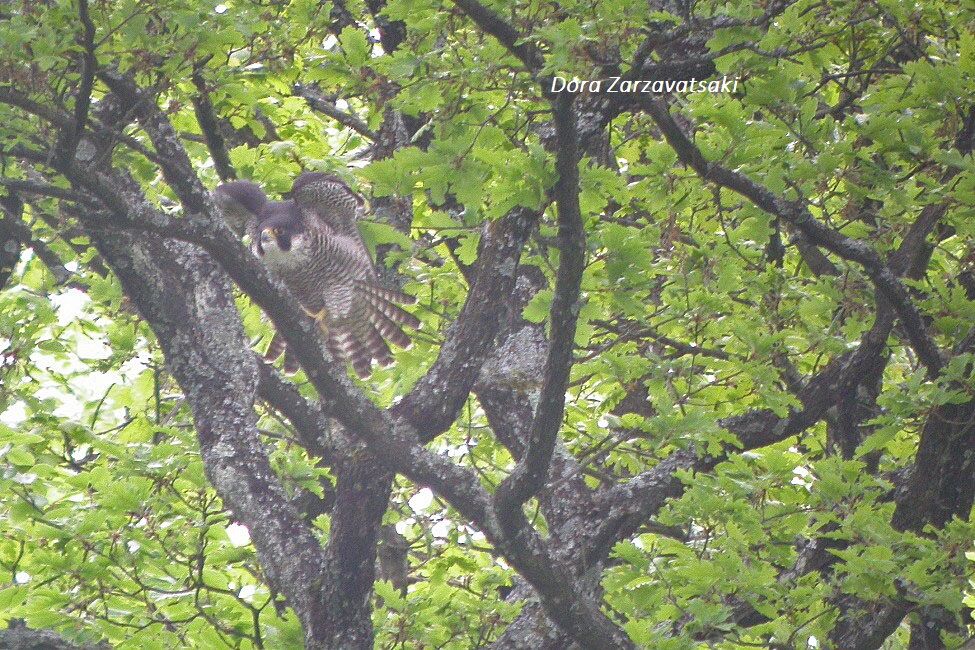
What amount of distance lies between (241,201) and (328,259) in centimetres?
91

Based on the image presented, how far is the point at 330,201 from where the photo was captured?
259 inches

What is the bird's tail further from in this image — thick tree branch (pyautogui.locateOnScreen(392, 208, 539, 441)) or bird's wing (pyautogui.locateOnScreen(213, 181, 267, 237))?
thick tree branch (pyautogui.locateOnScreen(392, 208, 539, 441))

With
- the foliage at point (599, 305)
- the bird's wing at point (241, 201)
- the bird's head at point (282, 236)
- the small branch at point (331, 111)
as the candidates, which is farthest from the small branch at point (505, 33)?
the bird's head at point (282, 236)

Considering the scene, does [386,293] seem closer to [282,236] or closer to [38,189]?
[282,236]

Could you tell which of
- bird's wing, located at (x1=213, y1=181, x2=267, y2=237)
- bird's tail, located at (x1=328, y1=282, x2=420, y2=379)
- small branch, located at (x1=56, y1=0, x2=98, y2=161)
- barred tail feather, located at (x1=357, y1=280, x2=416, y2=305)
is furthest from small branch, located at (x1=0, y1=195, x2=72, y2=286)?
barred tail feather, located at (x1=357, y1=280, x2=416, y2=305)

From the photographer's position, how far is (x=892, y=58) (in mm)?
6375

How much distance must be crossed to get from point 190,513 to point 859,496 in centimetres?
279

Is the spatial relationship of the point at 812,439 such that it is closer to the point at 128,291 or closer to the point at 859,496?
the point at 859,496

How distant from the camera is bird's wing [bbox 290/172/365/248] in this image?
6215mm

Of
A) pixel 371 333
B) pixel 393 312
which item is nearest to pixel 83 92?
pixel 393 312

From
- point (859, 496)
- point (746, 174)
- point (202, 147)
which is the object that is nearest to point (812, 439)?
point (859, 496)

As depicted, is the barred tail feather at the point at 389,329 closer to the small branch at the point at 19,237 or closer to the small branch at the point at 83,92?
the small branch at the point at 19,237

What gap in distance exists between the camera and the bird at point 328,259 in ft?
20.8

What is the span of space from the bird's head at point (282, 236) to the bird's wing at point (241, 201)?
0.08 meters
